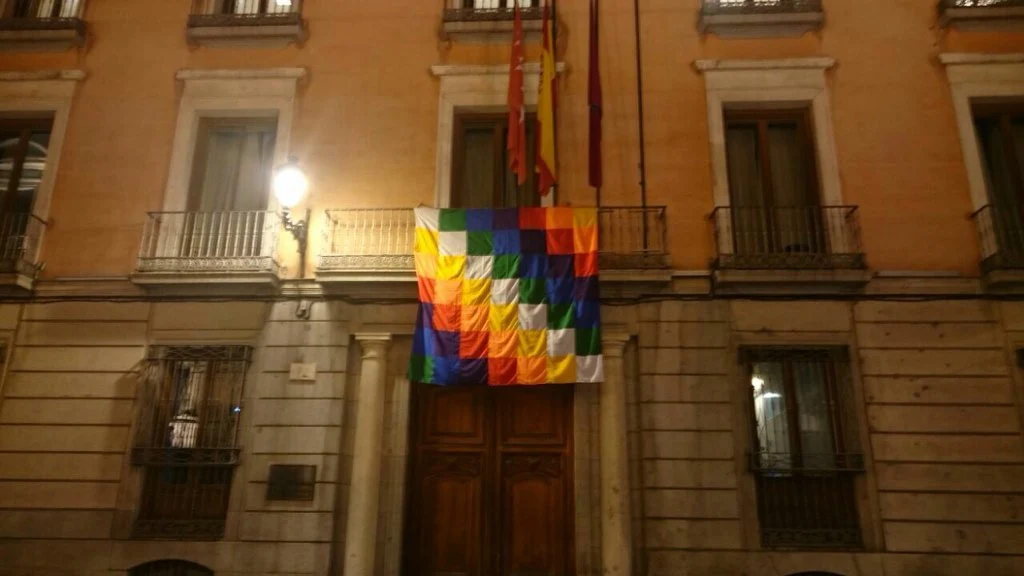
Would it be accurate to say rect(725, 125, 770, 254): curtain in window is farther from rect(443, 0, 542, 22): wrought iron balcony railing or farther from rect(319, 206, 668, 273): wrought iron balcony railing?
rect(443, 0, 542, 22): wrought iron balcony railing

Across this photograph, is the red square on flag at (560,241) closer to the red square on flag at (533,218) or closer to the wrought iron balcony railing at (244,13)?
the red square on flag at (533,218)

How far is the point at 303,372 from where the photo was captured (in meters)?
7.46

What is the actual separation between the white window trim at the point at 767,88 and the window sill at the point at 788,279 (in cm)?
134

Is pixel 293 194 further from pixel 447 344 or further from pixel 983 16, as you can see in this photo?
pixel 983 16

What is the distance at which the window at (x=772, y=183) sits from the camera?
7773mm

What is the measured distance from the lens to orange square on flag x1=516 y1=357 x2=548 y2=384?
7.04 m

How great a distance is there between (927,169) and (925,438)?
2.98 m

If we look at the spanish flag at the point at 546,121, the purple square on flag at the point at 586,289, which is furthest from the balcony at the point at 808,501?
the spanish flag at the point at 546,121

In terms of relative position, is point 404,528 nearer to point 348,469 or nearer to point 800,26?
point 348,469

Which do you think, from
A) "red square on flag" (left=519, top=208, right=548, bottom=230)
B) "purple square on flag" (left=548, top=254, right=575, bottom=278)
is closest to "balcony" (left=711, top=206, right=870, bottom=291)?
"purple square on flag" (left=548, top=254, right=575, bottom=278)

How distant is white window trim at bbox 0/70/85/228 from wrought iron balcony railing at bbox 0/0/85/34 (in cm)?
62

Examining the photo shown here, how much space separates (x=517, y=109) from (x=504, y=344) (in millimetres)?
2567

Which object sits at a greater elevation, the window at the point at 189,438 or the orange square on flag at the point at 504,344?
the orange square on flag at the point at 504,344

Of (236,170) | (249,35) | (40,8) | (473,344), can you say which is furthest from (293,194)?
(40,8)
